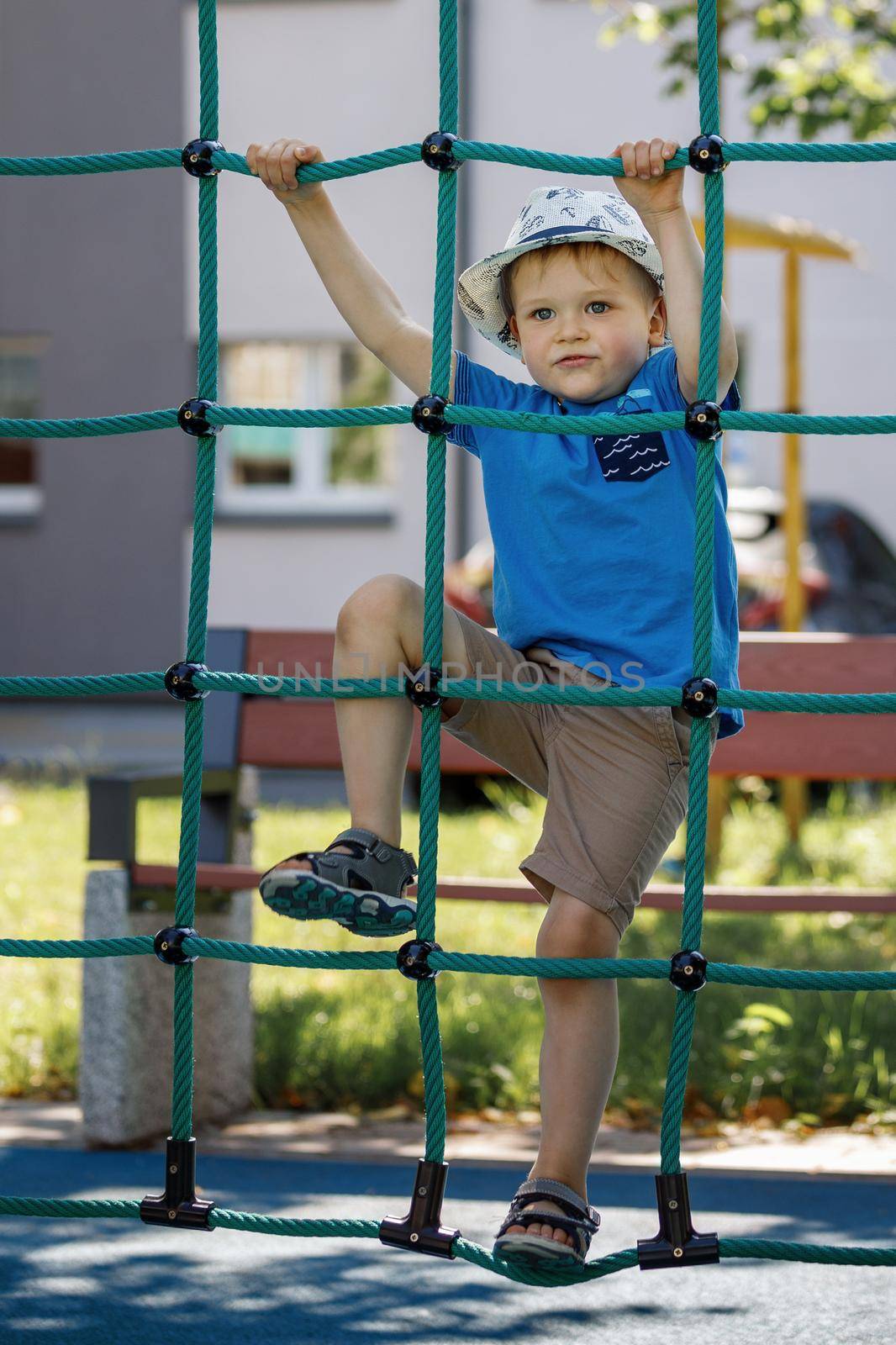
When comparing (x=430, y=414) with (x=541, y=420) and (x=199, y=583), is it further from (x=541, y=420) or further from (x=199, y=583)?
(x=199, y=583)

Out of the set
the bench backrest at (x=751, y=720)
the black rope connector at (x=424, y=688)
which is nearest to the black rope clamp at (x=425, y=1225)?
the black rope connector at (x=424, y=688)

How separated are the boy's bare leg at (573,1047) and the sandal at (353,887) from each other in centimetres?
19

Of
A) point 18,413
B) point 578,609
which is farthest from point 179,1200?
point 18,413

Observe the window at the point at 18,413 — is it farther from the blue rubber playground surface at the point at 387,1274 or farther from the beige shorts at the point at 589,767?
the beige shorts at the point at 589,767

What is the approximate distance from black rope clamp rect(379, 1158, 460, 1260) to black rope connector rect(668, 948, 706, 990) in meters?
0.37

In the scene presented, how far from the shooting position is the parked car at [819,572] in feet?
22.6

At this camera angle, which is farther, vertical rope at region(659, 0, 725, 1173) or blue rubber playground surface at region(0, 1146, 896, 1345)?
blue rubber playground surface at region(0, 1146, 896, 1345)

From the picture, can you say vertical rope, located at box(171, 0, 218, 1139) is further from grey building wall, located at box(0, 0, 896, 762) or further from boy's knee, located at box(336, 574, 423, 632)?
grey building wall, located at box(0, 0, 896, 762)

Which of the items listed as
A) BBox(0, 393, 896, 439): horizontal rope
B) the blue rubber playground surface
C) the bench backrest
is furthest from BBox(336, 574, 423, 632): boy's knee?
the bench backrest

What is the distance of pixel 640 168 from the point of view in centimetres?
220

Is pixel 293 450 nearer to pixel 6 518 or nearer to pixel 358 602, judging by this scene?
pixel 6 518

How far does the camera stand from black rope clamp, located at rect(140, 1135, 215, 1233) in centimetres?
231

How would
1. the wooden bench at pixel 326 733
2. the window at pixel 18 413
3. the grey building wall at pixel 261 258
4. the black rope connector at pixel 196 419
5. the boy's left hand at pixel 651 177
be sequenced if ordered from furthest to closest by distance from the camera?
1. the window at pixel 18 413
2. the grey building wall at pixel 261 258
3. the wooden bench at pixel 326 733
4. the black rope connector at pixel 196 419
5. the boy's left hand at pixel 651 177

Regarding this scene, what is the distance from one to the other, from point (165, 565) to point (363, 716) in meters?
9.11
